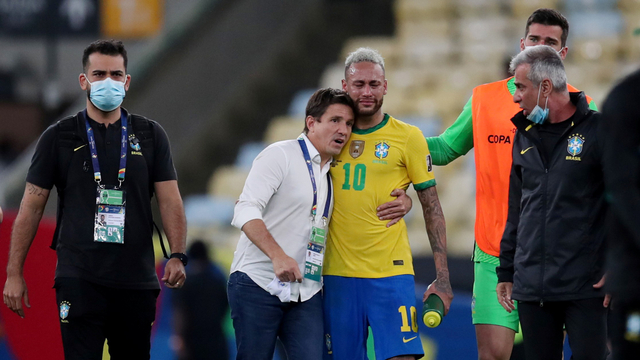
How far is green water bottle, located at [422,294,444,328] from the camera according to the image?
4941 mm

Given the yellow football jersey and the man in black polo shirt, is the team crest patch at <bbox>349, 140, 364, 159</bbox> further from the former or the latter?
the man in black polo shirt

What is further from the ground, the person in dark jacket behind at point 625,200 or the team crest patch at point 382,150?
the team crest patch at point 382,150

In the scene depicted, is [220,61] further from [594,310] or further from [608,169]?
[608,169]

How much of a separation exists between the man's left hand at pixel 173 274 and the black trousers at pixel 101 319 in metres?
0.12

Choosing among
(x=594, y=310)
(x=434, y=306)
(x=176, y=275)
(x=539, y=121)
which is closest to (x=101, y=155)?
(x=176, y=275)

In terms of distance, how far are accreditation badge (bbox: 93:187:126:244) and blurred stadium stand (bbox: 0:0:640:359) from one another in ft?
15.8

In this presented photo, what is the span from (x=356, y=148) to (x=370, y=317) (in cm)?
94

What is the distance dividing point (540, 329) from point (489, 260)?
2.75 feet

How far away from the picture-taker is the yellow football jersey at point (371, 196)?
511 centimetres

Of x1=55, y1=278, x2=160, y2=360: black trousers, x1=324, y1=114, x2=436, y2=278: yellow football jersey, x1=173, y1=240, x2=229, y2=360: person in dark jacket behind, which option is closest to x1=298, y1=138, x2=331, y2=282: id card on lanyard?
x1=324, y1=114, x2=436, y2=278: yellow football jersey

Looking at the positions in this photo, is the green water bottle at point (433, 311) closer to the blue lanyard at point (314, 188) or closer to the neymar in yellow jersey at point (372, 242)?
the neymar in yellow jersey at point (372, 242)

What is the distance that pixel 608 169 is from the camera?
132 inches

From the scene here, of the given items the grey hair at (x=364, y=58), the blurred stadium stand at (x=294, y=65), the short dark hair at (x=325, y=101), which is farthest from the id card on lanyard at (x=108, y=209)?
the blurred stadium stand at (x=294, y=65)

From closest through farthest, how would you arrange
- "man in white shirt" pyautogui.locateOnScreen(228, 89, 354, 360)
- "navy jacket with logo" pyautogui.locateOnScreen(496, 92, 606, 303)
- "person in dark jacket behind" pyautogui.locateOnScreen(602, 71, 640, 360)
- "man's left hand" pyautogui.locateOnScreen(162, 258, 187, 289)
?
"person in dark jacket behind" pyautogui.locateOnScreen(602, 71, 640, 360)
"navy jacket with logo" pyautogui.locateOnScreen(496, 92, 606, 303)
"man in white shirt" pyautogui.locateOnScreen(228, 89, 354, 360)
"man's left hand" pyautogui.locateOnScreen(162, 258, 187, 289)
